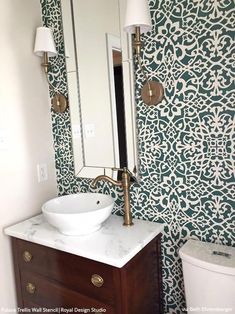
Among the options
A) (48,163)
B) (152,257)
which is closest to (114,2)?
(48,163)

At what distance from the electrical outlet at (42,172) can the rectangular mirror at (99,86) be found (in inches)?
8.3

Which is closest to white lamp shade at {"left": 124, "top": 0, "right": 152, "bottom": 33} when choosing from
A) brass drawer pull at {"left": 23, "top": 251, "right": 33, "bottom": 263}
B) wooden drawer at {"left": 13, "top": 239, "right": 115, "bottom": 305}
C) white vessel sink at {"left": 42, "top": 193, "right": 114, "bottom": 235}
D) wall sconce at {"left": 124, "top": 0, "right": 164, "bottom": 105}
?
wall sconce at {"left": 124, "top": 0, "right": 164, "bottom": 105}

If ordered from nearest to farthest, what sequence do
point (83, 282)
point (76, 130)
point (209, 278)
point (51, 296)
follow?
point (209, 278) → point (83, 282) → point (51, 296) → point (76, 130)

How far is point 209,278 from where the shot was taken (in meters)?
1.19

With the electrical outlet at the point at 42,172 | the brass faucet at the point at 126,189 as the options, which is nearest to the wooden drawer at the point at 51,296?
the brass faucet at the point at 126,189

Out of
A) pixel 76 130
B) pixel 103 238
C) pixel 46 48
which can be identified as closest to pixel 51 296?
pixel 103 238

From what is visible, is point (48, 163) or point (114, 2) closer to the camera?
point (114, 2)

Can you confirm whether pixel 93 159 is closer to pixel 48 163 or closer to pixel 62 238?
pixel 48 163

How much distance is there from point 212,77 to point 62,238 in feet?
3.43

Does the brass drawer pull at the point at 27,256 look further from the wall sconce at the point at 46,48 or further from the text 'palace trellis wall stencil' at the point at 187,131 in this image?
the wall sconce at the point at 46,48

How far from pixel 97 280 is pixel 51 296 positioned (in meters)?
0.36

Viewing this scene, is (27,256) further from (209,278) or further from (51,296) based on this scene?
(209,278)

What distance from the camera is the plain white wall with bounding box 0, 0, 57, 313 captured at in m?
1.58

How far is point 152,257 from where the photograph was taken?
4.70ft
